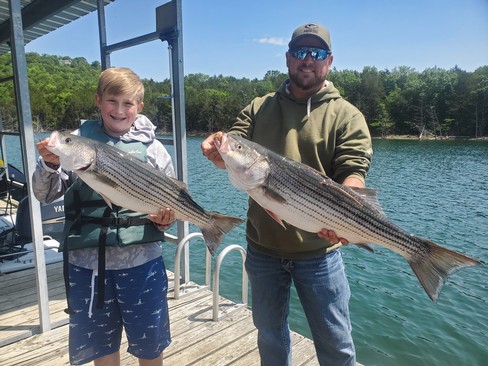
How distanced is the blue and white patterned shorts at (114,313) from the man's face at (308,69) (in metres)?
1.87

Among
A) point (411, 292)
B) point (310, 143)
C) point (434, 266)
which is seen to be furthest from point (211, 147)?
point (411, 292)

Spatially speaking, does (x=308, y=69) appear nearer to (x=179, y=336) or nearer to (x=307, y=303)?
(x=307, y=303)

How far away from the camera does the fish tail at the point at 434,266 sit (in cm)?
251

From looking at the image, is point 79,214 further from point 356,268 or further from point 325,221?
point 356,268

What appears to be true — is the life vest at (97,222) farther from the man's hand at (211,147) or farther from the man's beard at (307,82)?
the man's beard at (307,82)

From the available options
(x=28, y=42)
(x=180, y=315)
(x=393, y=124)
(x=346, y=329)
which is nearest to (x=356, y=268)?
(x=180, y=315)

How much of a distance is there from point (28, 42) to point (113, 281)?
8.51 metres

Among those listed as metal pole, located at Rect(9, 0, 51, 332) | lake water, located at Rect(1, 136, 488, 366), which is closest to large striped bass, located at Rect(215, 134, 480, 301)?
lake water, located at Rect(1, 136, 488, 366)

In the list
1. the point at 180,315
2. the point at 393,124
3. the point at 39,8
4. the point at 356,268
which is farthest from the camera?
the point at 393,124

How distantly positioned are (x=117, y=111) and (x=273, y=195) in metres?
1.36

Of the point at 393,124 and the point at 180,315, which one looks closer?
the point at 180,315

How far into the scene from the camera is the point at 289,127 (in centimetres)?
296

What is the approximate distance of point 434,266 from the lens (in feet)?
8.44

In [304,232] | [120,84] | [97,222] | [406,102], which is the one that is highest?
[406,102]
